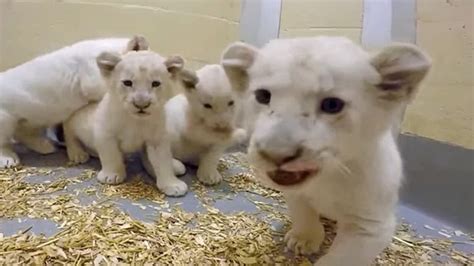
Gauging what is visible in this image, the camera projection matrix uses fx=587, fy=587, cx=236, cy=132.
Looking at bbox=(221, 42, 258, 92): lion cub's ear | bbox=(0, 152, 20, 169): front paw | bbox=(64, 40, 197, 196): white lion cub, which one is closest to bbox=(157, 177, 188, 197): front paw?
bbox=(64, 40, 197, 196): white lion cub

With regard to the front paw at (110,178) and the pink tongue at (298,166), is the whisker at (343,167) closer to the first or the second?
the pink tongue at (298,166)

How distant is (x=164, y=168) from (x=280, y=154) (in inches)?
43.6

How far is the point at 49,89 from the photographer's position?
2.44m

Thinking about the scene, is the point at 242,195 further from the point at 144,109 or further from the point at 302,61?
the point at 302,61

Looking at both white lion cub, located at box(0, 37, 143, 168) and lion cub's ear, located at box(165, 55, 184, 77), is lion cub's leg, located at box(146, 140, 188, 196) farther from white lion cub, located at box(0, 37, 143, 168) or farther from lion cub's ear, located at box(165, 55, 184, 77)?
white lion cub, located at box(0, 37, 143, 168)

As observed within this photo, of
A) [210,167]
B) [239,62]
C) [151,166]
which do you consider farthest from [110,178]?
[239,62]

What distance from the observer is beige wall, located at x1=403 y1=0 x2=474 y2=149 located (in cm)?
210

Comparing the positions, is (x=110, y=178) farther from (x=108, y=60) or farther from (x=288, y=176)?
(x=288, y=176)

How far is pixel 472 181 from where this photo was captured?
2055mm

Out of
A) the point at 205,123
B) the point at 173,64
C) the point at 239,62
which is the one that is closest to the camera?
the point at 239,62

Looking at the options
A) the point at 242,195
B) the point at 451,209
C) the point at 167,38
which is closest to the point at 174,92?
the point at 242,195

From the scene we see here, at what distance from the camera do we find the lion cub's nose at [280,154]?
1.17 m

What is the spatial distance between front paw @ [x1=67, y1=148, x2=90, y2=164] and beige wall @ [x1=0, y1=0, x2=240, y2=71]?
0.75m

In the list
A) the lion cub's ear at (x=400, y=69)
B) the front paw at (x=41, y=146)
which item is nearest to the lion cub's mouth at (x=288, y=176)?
the lion cub's ear at (x=400, y=69)
